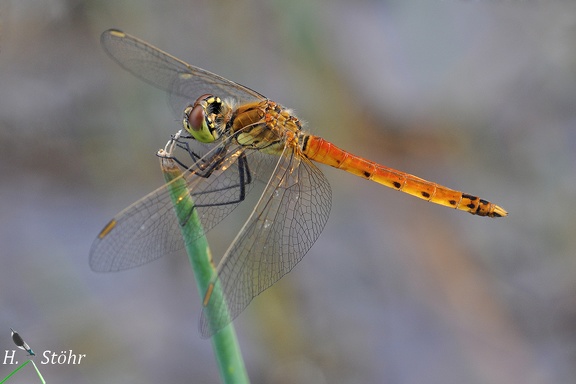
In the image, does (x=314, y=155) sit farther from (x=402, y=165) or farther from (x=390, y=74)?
(x=390, y=74)

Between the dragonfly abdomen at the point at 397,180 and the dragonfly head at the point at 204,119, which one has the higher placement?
the dragonfly abdomen at the point at 397,180

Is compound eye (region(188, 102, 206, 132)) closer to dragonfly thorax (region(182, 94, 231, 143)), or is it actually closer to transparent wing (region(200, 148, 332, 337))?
dragonfly thorax (region(182, 94, 231, 143))

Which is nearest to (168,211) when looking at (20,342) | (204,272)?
(204,272)

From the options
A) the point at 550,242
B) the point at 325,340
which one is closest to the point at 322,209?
the point at 325,340

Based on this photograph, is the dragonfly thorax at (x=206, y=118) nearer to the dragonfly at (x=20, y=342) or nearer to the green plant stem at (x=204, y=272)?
the green plant stem at (x=204, y=272)

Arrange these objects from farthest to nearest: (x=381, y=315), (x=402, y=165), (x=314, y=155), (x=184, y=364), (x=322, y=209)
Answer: (x=402, y=165) → (x=381, y=315) → (x=184, y=364) → (x=314, y=155) → (x=322, y=209)

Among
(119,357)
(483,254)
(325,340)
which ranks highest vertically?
(483,254)

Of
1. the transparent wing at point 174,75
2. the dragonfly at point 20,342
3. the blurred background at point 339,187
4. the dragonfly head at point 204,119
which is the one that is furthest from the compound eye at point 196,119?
the dragonfly at point 20,342
